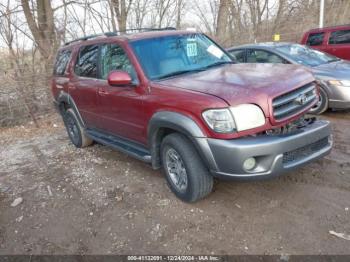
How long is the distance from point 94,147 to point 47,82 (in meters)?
4.06

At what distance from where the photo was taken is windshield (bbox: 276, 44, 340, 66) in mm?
6617

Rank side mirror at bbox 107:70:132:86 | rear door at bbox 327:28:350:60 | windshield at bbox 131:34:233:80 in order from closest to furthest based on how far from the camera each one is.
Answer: side mirror at bbox 107:70:132:86 → windshield at bbox 131:34:233:80 → rear door at bbox 327:28:350:60

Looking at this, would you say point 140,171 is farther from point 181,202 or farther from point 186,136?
point 186,136

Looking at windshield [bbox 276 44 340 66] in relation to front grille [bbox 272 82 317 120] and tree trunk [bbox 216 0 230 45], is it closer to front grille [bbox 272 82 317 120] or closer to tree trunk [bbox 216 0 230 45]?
front grille [bbox 272 82 317 120]

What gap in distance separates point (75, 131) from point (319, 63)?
16.7ft

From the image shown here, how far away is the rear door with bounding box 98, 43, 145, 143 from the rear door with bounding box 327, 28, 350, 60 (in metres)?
6.85

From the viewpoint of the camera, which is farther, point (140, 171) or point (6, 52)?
point (6, 52)

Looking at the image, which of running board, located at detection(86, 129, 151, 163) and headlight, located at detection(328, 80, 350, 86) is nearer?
running board, located at detection(86, 129, 151, 163)

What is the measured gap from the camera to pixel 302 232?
295cm

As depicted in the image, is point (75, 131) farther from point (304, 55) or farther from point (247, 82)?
point (304, 55)

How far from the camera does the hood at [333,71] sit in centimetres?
598

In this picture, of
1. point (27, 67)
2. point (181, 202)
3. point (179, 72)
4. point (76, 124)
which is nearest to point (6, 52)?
point (27, 67)

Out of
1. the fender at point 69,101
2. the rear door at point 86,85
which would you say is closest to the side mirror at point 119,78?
the rear door at point 86,85

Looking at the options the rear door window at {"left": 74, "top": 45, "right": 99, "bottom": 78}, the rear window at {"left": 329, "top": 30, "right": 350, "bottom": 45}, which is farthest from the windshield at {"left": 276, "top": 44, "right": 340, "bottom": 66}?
the rear door window at {"left": 74, "top": 45, "right": 99, "bottom": 78}
